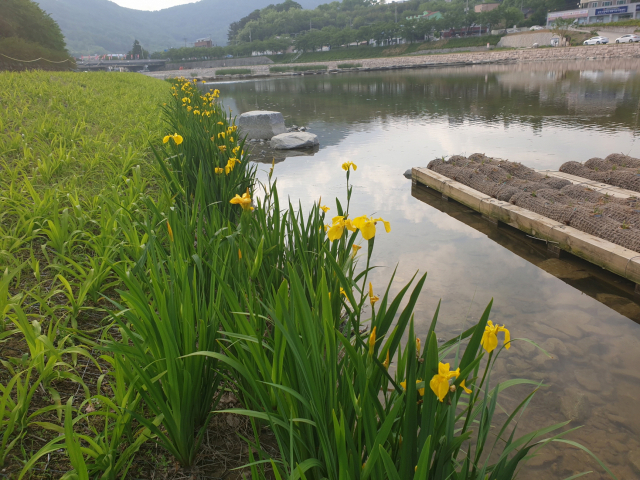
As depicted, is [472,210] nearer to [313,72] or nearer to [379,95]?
[379,95]

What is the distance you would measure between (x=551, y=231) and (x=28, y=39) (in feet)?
89.9

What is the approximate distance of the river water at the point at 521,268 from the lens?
2.00 m

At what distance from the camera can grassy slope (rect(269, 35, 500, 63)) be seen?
4734cm

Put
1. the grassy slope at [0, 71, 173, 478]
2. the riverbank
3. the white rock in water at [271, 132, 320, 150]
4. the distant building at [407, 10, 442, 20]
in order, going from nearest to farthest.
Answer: the grassy slope at [0, 71, 173, 478]
the white rock in water at [271, 132, 320, 150]
the riverbank
the distant building at [407, 10, 442, 20]

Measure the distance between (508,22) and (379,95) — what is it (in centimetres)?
4576

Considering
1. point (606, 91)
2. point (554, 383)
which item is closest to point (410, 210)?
point (554, 383)

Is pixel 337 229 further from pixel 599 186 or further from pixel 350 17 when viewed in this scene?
pixel 350 17

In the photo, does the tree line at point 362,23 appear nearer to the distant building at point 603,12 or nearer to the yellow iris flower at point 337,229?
the distant building at point 603,12

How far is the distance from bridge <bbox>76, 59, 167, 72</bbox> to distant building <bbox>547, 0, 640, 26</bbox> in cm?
6246

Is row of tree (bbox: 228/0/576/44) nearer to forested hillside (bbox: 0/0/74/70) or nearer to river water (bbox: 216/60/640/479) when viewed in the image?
forested hillside (bbox: 0/0/74/70)

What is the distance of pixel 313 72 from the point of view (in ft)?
136

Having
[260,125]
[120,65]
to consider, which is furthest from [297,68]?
[120,65]

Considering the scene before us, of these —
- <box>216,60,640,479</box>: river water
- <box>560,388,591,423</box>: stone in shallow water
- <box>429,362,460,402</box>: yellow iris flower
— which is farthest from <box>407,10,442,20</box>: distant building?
<box>429,362,460,402</box>: yellow iris flower

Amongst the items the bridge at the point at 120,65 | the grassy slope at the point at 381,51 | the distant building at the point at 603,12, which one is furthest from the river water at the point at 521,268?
the bridge at the point at 120,65
